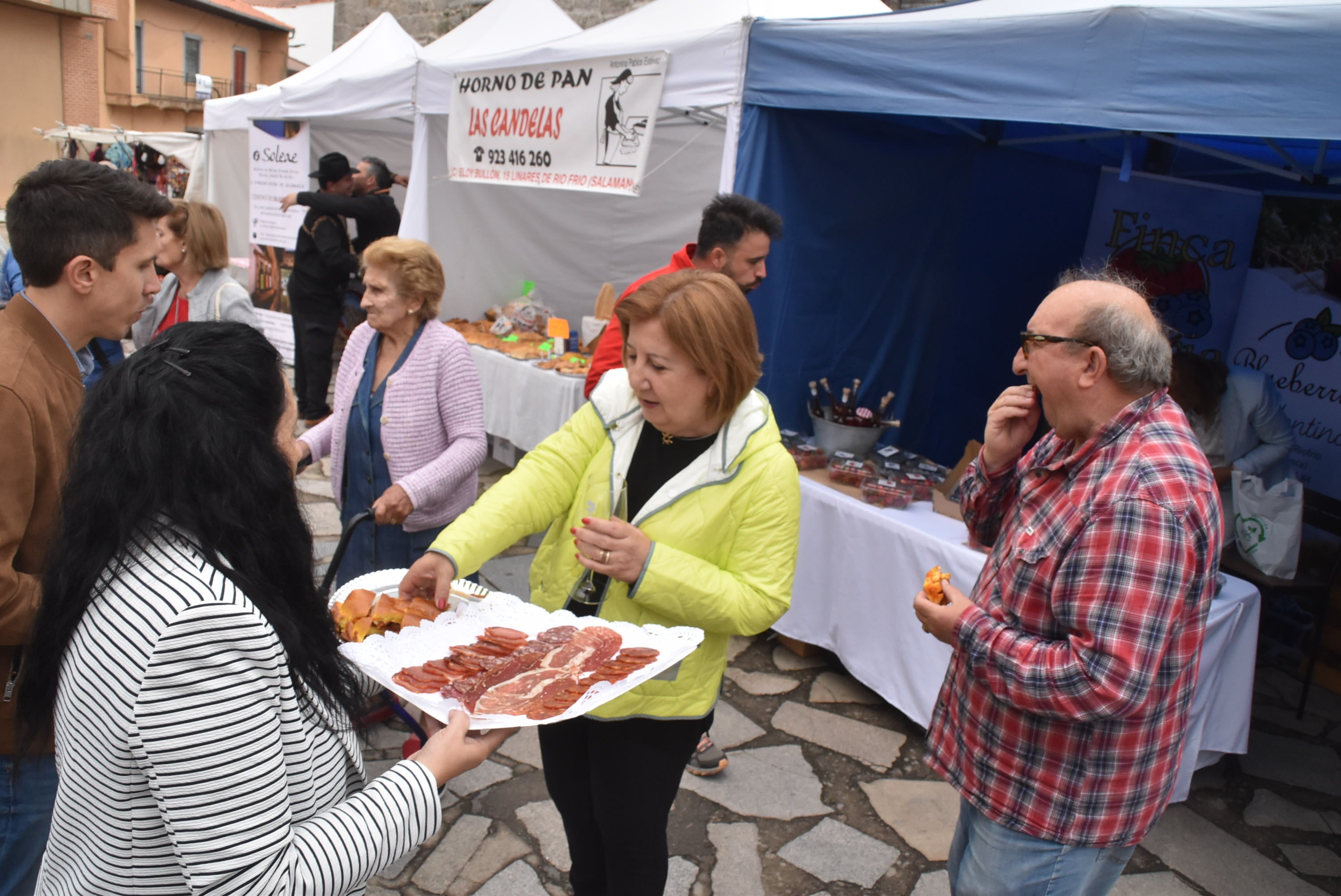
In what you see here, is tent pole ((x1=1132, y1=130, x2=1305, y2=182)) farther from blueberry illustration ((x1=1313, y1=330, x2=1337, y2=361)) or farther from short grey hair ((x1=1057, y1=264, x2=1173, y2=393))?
short grey hair ((x1=1057, y1=264, x2=1173, y2=393))

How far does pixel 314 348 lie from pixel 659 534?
617cm

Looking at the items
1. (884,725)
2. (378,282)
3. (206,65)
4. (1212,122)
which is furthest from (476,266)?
(206,65)

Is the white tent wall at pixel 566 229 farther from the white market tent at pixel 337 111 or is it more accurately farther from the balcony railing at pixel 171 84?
the balcony railing at pixel 171 84

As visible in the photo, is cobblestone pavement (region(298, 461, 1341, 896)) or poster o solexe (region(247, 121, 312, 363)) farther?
poster o solexe (region(247, 121, 312, 363))

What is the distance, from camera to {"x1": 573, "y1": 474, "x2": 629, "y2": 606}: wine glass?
6.48 ft

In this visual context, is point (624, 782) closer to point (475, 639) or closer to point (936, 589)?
point (475, 639)

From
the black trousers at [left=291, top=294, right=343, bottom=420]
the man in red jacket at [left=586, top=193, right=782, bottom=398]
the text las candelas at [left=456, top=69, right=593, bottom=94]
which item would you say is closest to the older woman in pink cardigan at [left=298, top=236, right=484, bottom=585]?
the man in red jacket at [left=586, top=193, right=782, bottom=398]

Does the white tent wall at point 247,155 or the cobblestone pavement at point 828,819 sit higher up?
the white tent wall at point 247,155

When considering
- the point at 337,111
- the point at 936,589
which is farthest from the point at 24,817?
the point at 337,111

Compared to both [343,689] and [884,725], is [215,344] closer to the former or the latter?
[343,689]

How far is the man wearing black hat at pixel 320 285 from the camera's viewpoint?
6.99 m

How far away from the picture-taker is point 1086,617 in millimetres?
1541

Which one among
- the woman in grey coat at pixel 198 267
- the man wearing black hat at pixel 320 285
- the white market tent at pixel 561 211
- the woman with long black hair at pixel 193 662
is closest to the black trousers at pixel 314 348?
the man wearing black hat at pixel 320 285

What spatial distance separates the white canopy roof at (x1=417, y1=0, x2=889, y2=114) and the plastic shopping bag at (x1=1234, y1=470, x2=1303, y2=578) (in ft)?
9.78
